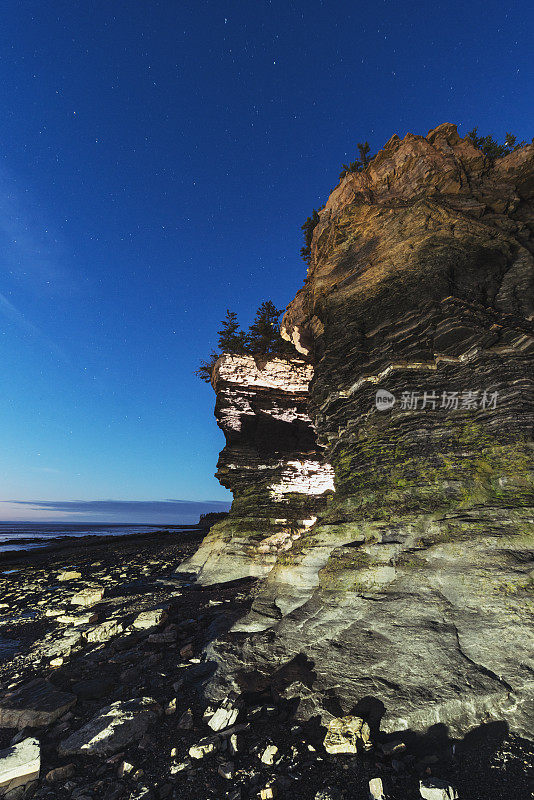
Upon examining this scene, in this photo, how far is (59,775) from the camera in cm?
398

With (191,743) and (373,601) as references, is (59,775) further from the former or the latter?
(373,601)

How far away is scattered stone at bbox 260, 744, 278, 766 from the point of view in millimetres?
4090

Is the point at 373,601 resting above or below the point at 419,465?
below

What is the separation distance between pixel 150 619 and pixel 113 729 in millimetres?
4988

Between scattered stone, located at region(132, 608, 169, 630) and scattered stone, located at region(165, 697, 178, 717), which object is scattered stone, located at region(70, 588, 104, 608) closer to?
scattered stone, located at region(132, 608, 169, 630)

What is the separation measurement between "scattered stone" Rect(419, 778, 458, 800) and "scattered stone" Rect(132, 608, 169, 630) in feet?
26.1

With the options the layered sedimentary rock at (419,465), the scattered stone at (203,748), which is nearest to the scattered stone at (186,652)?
the layered sedimentary rock at (419,465)

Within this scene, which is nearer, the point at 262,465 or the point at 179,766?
the point at 179,766

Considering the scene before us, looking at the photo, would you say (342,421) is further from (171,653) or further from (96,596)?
(96,596)

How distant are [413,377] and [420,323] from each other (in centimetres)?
175

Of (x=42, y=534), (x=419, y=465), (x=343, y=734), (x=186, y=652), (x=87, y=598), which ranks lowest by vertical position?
(x=42, y=534)

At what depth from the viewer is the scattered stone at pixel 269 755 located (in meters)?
4.09

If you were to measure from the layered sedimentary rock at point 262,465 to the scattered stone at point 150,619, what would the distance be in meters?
6.00

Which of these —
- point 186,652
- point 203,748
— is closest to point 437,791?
point 203,748
